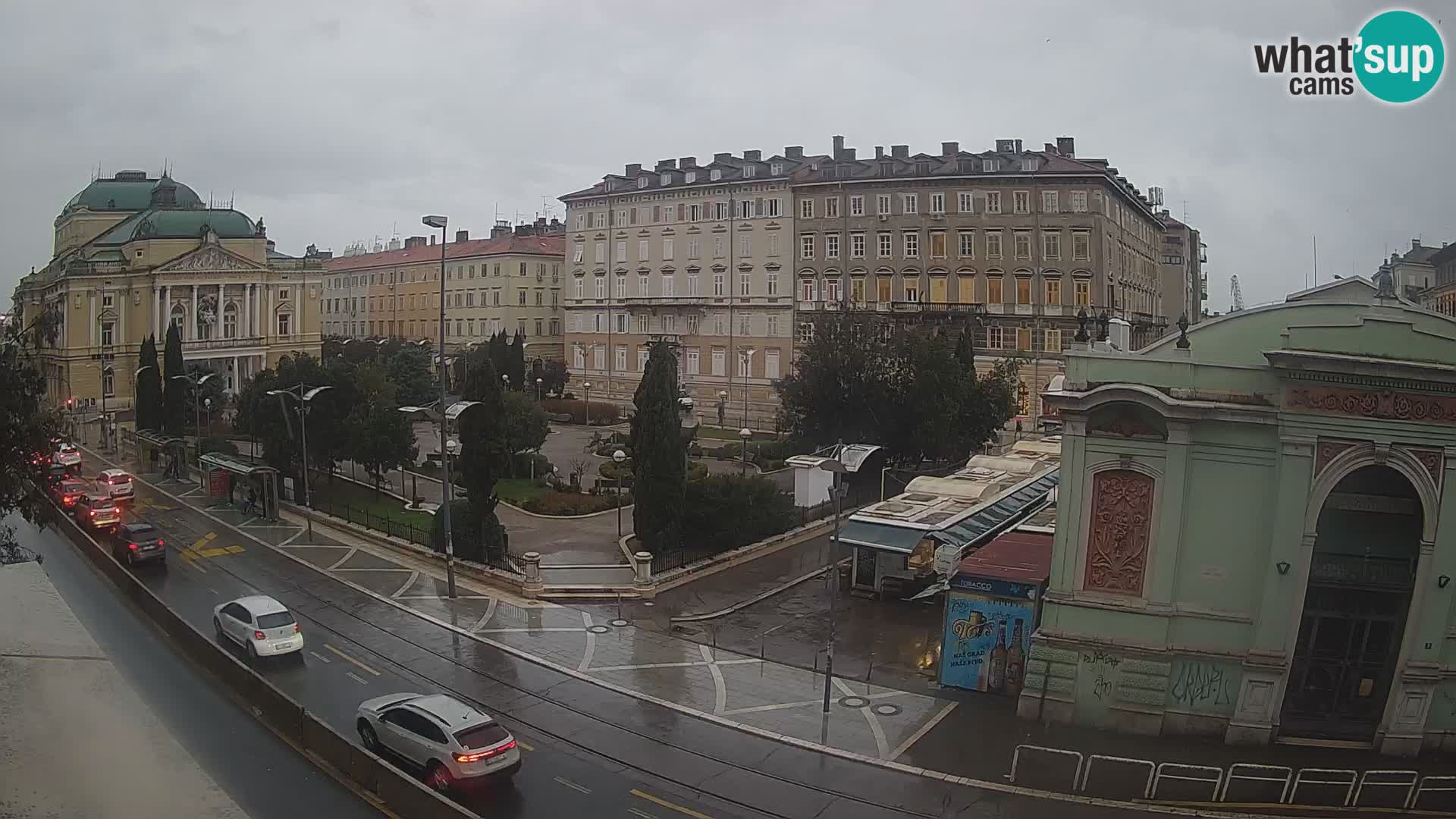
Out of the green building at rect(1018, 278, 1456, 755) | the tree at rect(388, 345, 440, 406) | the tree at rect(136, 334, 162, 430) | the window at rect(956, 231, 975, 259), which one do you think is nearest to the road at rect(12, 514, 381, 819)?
the green building at rect(1018, 278, 1456, 755)

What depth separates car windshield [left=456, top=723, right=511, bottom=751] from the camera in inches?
671

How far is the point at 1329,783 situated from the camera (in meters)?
18.0

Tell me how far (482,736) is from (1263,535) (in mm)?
14947

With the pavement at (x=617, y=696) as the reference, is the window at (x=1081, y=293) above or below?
above

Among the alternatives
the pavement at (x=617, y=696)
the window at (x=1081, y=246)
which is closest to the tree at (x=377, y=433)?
the pavement at (x=617, y=696)

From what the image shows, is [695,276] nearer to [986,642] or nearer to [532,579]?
[532,579]

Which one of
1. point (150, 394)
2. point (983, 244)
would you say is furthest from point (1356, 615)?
point (150, 394)

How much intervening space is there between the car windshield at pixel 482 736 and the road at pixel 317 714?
29.5 inches

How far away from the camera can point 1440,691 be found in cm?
1917

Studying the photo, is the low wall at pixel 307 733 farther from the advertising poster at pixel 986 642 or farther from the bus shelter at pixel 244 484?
the bus shelter at pixel 244 484

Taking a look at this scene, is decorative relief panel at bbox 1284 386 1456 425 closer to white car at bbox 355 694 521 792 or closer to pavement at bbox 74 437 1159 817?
pavement at bbox 74 437 1159 817

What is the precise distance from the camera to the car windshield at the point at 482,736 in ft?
55.9

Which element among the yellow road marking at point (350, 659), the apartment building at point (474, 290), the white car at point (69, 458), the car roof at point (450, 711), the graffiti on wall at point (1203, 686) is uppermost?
the apartment building at point (474, 290)

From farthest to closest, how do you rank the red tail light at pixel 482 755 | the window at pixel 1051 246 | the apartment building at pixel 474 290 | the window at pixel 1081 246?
1. the apartment building at pixel 474 290
2. the window at pixel 1051 246
3. the window at pixel 1081 246
4. the red tail light at pixel 482 755
